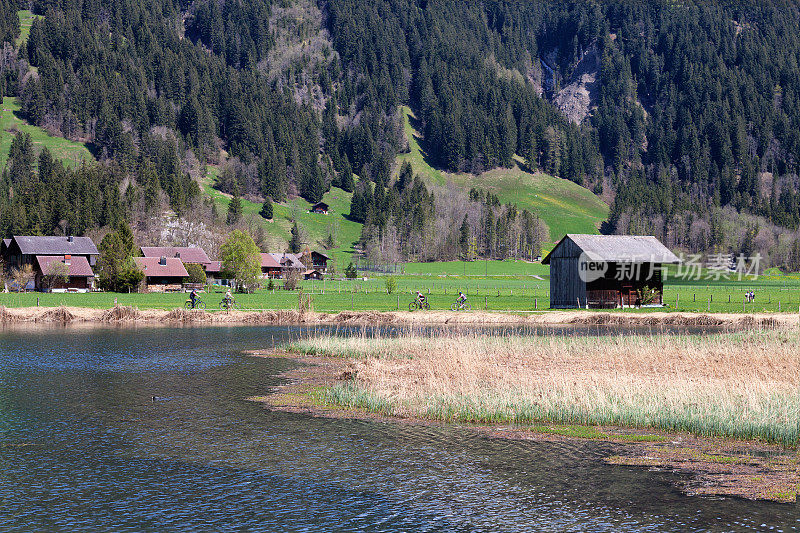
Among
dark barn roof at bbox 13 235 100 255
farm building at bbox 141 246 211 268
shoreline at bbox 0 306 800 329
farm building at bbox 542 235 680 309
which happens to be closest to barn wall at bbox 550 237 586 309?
farm building at bbox 542 235 680 309

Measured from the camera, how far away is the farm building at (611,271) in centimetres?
7619

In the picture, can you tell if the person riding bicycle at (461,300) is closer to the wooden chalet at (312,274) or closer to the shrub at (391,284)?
the shrub at (391,284)

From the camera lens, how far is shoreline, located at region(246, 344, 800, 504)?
64.0 ft

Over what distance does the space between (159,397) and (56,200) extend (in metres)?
140

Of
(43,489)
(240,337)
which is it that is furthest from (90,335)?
(43,489)

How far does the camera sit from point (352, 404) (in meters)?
29.9

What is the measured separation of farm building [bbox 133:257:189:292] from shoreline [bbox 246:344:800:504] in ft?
309

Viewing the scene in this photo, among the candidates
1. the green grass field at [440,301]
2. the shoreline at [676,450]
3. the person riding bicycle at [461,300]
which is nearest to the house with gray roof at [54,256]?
the green grass field at [440,301]

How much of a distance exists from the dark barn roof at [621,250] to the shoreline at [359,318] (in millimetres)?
6870

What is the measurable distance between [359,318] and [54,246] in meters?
77.5

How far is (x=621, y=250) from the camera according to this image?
7638 cm

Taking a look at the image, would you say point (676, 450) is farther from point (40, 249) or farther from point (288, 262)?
point (288, 262)

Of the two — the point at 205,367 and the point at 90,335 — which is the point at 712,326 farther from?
the point at 90,335

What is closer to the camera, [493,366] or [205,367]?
[493,366]
